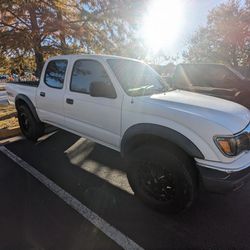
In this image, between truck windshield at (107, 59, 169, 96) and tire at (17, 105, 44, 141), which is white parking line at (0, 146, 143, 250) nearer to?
tire at (17, 105, 44, 141)

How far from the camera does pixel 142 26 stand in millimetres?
8766

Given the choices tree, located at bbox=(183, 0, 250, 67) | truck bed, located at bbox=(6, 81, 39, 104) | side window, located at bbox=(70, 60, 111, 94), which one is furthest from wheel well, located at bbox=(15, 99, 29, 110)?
tree, located at bbox=(183, 0, 250, 67)

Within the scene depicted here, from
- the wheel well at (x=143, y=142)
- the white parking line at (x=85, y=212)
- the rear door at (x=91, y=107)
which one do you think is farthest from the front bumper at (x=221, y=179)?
the rear door at (x=91, y=107)

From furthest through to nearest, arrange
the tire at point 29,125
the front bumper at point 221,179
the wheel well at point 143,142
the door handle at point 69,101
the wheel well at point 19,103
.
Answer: the wheel well at point 19,103
the tire at point 29,125
the door handle at point 69,101
the wheel well at point 143,142
the front bumper at point 221,179

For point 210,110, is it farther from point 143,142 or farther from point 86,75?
point 86,75

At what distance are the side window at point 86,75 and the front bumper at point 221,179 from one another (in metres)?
1.85

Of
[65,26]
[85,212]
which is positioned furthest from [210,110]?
[65,26]

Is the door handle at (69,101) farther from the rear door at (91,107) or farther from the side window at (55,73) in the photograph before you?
the side window at (55,73)

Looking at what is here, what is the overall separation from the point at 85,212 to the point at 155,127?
1363mm

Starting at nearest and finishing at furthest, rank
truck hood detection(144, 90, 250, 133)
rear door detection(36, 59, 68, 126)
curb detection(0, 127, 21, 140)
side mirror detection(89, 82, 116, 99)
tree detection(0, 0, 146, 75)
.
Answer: truck hood detection(144, 90, 250, 133) < side mirror detection(89, 82, 116, 99) < rear door detection(36, 59, 68, 126) < curb detection(0, 127, 21, 140) < tree detection(0, 0, 146, 75)

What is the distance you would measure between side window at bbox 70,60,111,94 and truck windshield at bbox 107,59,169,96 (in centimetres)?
19

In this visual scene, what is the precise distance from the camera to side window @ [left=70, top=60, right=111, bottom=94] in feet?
12.4

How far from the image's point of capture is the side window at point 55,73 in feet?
14.8

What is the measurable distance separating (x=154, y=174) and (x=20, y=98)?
13.0 feet
